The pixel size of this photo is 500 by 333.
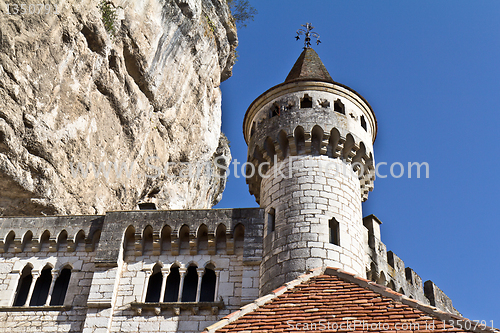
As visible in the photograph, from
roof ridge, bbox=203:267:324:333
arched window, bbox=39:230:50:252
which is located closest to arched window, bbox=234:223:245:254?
roof ridge, bbox=203:267:324:333

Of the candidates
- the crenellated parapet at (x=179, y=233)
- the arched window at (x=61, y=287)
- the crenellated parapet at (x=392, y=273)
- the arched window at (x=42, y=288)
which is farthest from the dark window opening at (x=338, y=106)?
the arched window at (x=42, y=288)

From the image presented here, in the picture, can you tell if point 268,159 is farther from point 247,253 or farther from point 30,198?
point 30,198

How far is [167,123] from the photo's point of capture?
2031 centimetres

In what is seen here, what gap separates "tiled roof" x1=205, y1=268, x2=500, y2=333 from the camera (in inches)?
346

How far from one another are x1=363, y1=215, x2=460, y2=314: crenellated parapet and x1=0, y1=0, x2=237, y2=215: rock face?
7851 millimetres

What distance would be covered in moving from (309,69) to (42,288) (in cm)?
950

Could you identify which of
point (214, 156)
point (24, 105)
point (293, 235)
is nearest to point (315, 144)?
point (293, 235)

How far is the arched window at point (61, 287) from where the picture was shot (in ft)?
46.5

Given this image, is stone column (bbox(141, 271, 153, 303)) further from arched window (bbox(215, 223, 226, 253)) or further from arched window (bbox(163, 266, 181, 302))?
arched window (bbox(215, 223, 226, 253))

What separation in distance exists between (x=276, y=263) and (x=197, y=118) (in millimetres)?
9923

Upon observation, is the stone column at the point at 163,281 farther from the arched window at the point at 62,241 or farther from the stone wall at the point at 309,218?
the arched window at the point at 62,241

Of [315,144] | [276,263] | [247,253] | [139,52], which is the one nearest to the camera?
[276,263]

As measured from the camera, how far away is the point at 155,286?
1409cm

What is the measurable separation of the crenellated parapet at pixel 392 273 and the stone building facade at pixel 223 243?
7 cm
